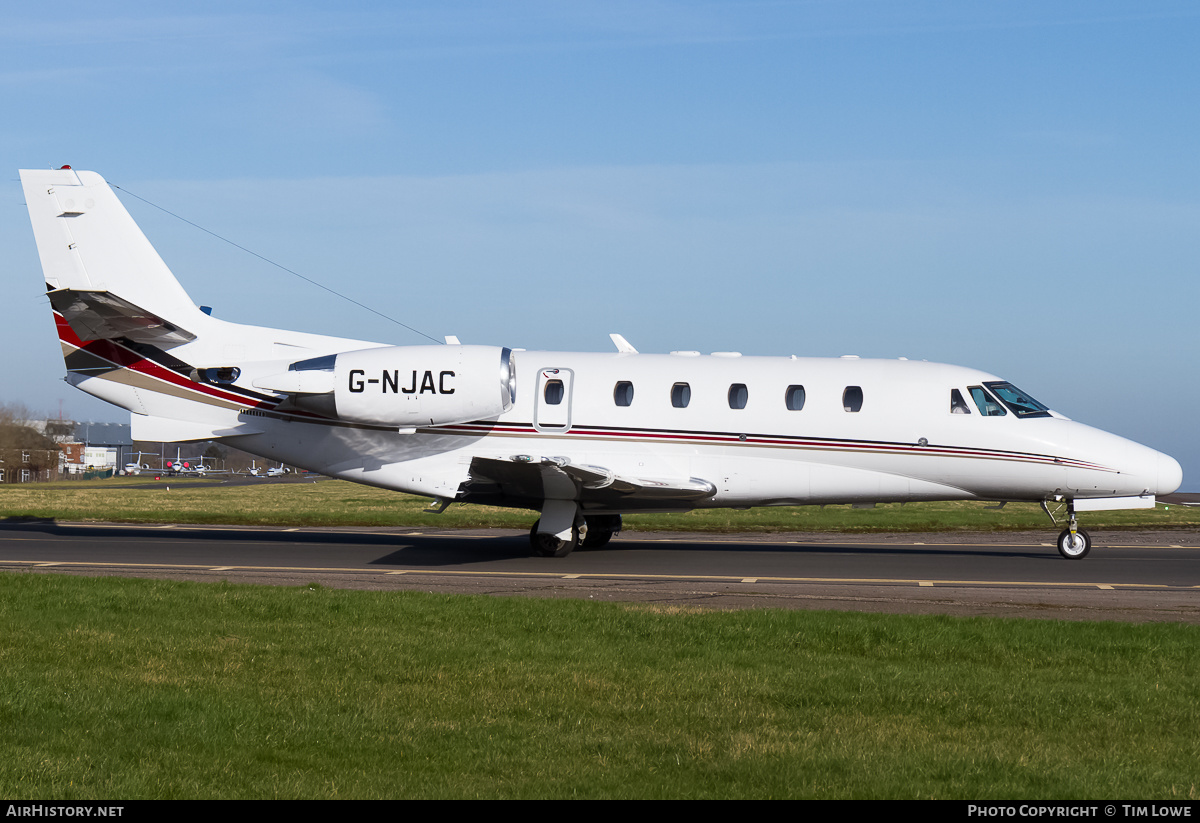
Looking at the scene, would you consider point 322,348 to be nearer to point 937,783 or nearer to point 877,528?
point 877,528

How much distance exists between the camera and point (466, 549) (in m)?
21.0

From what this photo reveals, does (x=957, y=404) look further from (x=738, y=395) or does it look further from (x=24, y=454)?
(x=24, y=454)

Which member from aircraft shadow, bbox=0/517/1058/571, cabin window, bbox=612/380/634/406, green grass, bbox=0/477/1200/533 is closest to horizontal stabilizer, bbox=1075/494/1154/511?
aircraft shadow, bbox=0/517/1058/571

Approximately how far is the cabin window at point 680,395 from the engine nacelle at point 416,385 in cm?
Result: 313

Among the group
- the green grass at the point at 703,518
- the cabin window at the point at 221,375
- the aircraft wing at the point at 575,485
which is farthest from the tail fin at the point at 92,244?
the green grass at the point at 703,518

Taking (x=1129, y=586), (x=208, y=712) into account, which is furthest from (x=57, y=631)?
(x=1129, y=586)

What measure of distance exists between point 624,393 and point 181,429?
8698mm

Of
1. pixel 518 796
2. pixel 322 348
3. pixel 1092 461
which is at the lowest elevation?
pixel 518 796

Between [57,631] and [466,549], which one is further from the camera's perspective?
[466,549]

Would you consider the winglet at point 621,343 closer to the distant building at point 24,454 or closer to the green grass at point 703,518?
the green grass at point 703,518

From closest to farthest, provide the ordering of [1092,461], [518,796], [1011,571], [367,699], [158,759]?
[518,796] < [158,759] < [367,699] < [1011,571] < [1092,461]

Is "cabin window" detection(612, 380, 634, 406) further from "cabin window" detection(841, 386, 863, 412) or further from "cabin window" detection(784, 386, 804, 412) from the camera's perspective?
"cabin window" detection(841, 386, 863, 412)

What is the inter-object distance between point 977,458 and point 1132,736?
13.2 m

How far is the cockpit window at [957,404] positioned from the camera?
1958 cm
